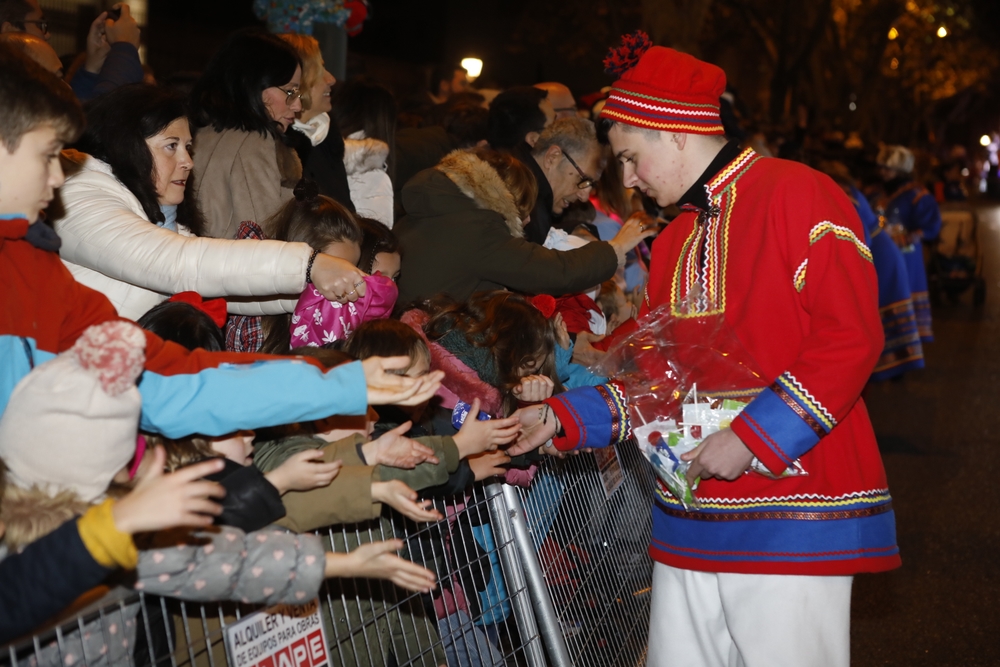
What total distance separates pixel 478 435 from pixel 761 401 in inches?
30.8

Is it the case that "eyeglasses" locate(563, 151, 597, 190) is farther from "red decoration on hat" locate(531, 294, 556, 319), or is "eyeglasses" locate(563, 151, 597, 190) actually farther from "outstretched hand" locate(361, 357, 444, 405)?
"outstretched hand" locate(361, 357, 444, 405)

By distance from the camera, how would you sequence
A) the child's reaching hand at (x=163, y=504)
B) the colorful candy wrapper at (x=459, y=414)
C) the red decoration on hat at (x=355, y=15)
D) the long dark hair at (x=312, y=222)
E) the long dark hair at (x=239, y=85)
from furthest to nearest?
the red decoration on hat at (x=355, y=15) < the long dark hair at (x=239, y=85) < the long dark hair at (x=312, y=222) < the colorful candy wrapper at (x=459, y=414) < the child's reaching hand at (x=163, y=504)

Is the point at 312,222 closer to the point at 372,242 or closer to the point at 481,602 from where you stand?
the point at 372,242

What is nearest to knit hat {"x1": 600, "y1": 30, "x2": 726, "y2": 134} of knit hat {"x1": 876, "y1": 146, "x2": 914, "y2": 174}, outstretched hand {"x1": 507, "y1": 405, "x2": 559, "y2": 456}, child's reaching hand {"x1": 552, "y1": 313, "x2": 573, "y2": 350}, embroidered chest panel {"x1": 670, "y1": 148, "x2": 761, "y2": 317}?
embroidered chest panel {"x1": 670, "y1": 148, "x2": 761, "y2": 317}

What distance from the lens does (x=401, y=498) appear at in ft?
8.34

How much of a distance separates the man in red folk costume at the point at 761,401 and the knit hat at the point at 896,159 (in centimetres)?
942

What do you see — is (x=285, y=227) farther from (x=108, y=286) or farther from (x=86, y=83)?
(x=86, y=83)

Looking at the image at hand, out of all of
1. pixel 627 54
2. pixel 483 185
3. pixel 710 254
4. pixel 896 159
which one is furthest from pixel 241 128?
pixel 896 159

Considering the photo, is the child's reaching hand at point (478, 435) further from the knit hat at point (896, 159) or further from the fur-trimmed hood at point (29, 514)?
the knit hat at point (896, 159)

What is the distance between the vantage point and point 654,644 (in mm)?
3221

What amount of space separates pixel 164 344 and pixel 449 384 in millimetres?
1520

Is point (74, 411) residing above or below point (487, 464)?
above

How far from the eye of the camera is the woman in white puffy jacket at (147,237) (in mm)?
3053

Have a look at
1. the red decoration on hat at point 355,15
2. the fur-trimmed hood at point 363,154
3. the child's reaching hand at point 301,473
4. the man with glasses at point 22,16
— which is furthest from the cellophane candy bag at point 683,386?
the red decoration on hat at point 355,15
